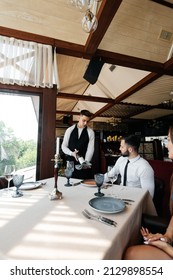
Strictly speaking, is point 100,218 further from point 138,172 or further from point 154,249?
point 138,172

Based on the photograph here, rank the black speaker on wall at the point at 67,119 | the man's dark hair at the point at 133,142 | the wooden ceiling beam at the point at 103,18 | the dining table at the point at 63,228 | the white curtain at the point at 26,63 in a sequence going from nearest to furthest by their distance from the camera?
the dining table at the point at 63,228 < the man's dark hair at the point at 133,142 < the wooden ceiling beam at the point at 103,18 < the white curtain at the point at 26,63 < the black speaker on wall at the point at 67,119

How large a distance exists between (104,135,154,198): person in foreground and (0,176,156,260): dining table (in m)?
0.26

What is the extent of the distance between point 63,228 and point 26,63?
94.1 inches

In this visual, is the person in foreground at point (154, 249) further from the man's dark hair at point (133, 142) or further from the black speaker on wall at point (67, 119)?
the black speaker on wall at point (67, 119)

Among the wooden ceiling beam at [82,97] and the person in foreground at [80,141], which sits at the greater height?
the wooden ceiling beam at [82,97]

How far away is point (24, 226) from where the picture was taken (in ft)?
2.50

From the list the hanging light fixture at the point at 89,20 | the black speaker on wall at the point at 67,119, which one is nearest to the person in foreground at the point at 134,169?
the hanging light fixture at the point at 89,20

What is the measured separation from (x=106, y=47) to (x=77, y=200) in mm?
2638

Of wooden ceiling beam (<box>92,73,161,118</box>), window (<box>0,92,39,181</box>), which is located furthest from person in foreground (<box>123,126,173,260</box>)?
wooden ceiling beam (<box>92,73,161,118</box>)

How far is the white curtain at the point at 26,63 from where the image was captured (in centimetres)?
224

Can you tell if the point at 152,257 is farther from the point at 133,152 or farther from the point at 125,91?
the point at 125,91

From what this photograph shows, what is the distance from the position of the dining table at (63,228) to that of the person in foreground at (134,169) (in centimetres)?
26

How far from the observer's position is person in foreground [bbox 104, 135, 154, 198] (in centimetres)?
147

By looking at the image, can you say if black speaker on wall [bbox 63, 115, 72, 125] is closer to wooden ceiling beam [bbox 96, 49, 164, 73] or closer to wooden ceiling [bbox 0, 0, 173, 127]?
wooden ceiling [bbox 0, 0, 173, 127]
